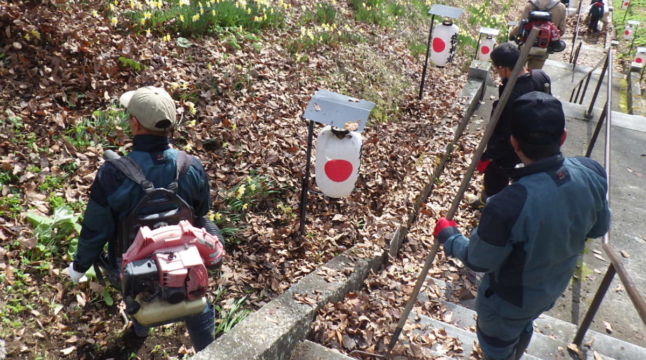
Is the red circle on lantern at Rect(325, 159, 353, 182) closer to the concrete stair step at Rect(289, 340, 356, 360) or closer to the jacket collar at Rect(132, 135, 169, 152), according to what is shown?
the concrete stair step at Rect(289, 340, 356, 360)

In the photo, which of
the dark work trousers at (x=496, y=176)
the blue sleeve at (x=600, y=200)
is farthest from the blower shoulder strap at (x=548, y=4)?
the blue sleeve at (x=600, y=200)

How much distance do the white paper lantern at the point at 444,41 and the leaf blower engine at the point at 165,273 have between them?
6690 millimetres

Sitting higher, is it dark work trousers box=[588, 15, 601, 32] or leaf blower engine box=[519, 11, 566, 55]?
leaf blower engine box=[519, 11, 566, 55]

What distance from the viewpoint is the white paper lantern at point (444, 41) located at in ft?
25.9

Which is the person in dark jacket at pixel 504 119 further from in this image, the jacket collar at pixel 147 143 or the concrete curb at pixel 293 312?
the jacket collar at pixel 147 143

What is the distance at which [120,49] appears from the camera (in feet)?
18.7

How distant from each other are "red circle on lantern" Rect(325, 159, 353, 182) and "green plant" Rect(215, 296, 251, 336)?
1316 millimetres

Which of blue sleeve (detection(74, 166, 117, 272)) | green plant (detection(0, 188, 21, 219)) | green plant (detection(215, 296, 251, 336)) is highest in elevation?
blue sleeve (detection(74, 166, 117, 272))

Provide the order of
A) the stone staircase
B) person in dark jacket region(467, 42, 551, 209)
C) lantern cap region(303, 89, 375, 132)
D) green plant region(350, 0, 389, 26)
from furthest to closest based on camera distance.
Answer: green plant region(350, 0, 389, 26) → person in dark jacket region(467, 42, 551, 209) → lantern cap region(303, 89, 375, 132) → the stone staircase

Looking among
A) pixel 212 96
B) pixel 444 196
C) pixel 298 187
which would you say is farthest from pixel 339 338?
pixel 212 96

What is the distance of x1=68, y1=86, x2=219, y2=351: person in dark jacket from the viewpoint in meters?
2.54

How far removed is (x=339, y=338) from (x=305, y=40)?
587cm

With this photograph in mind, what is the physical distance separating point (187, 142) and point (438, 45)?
507cm

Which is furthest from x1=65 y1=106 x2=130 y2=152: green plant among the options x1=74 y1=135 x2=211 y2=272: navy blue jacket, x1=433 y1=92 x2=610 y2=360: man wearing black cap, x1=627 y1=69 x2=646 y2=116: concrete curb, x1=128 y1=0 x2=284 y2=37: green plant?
x1=627 y1=69 x2=646 y2=116: concrete curb
